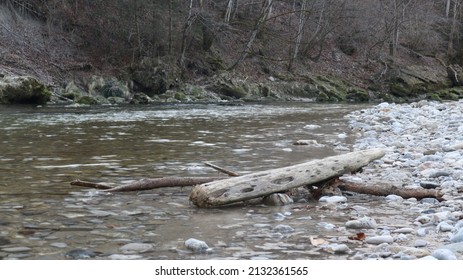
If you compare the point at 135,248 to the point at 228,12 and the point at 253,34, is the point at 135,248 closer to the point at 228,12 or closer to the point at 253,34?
the point at 253,34

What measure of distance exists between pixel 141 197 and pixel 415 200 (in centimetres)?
245

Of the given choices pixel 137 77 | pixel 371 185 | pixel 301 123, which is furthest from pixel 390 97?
pixel 371 185

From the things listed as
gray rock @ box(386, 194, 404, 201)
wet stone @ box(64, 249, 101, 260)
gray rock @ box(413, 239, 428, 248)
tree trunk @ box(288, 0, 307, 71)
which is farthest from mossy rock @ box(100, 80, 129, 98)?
gray rock @ box(413, 239, 428, 248)

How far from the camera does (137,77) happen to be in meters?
24.5

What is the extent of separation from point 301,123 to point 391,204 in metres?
9.41

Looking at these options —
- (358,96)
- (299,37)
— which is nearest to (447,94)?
(358,96)

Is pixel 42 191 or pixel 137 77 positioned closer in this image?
pixel 42 191

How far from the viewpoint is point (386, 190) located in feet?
16.6

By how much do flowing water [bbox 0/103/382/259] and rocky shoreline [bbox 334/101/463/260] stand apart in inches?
13.6

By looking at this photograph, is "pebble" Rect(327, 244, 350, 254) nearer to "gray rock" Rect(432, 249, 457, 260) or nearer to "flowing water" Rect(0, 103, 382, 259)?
"flowing water" Rect(0, 103, 382, 259)

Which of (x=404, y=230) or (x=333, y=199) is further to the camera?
(x=333, y=199)

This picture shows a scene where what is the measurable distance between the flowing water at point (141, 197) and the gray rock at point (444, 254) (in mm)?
664

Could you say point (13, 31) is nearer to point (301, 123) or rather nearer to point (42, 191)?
point (301, 123)

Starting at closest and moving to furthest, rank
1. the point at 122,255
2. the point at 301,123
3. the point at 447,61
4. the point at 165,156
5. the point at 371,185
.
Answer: the point at 122,255
the point at 371,185
the point at 165,156
the point at 301,123
the point at 447,61
